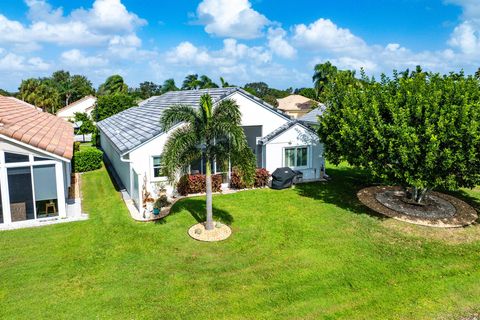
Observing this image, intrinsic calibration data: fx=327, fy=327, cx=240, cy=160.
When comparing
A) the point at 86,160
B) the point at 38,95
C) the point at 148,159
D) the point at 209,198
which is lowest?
the point at 209,198

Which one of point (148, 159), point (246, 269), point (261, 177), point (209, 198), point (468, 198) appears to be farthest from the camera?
point (261, 177)

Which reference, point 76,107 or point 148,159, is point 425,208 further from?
point 76,107

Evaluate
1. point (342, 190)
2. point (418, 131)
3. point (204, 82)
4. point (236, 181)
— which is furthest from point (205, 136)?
point (204, 82)

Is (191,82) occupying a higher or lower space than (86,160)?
higher

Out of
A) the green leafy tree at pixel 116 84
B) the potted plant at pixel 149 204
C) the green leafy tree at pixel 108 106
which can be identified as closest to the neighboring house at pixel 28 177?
the potted plant at pixel 149 204

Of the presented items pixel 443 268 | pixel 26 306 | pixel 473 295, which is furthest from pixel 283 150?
pixel 26 306

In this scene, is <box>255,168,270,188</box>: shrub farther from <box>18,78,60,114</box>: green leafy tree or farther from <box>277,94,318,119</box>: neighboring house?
<box>277,94,318,119</box>: neighboring house

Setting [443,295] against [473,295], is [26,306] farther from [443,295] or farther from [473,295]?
[473,295]
